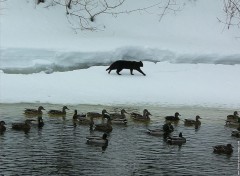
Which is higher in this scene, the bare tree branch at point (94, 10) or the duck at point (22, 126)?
the bare tree branch at point (94, 10)

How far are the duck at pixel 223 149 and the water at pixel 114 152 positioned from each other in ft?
0.48

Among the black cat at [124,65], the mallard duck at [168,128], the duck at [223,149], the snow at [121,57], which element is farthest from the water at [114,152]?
the black cat at [124,65]

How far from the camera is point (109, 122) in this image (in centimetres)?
1738

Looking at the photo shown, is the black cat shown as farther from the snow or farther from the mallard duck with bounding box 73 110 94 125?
the mallard duck with bounding box 73 110 94 125

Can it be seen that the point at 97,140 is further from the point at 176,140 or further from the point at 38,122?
the point at 38,122

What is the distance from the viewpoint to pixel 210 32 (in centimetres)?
3359

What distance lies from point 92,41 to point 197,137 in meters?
14.9

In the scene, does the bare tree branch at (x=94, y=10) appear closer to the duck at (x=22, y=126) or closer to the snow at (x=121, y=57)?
the snow at (x=121, y=57)

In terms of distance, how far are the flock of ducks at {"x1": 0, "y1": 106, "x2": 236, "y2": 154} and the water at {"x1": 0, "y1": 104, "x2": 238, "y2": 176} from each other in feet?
0.59

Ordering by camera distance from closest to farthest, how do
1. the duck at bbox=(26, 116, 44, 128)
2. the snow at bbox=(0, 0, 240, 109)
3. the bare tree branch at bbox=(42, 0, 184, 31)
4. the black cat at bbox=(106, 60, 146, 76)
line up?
the duck at bbox=(26, 116, 44, 128) < the snow at bbox=(0, 0, 240, 109) < the black cat at bbox=(106, 60, 146, 76) < the bare tree branch at bbox=(42, 0, 184, 31)

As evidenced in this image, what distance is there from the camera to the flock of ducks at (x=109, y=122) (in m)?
14.6

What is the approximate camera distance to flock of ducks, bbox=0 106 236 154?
1460cm

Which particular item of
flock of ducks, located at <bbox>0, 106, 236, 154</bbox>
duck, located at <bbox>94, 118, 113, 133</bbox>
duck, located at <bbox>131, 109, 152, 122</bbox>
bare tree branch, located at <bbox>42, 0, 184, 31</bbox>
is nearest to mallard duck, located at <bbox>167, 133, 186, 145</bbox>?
flock of ducks, located at <bbox>0, 106, 236, 154</bbox>

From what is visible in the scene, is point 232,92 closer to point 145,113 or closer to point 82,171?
point 145,113
